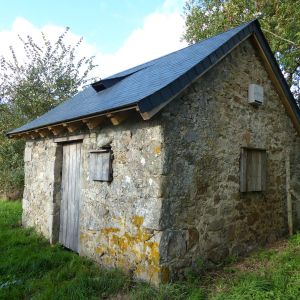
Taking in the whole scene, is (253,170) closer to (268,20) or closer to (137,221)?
(137,221)

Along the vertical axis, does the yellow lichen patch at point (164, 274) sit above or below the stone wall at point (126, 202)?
below

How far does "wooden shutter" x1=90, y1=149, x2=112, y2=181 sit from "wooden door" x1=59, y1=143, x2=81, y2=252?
0.86 m

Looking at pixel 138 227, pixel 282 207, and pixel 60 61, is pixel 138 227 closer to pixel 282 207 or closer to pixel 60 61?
pixel 282 207

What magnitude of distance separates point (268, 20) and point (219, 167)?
799 cm

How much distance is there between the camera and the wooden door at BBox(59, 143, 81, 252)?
253 inches

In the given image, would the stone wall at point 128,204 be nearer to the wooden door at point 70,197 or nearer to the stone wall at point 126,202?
the stone wall at point 126,202

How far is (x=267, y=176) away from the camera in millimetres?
6566

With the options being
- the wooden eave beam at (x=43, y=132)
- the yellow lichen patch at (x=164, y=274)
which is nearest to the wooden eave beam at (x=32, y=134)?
the wooden eave beam at (x=43, y=132)

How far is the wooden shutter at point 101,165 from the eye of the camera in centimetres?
529

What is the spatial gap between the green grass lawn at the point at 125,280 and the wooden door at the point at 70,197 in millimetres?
560

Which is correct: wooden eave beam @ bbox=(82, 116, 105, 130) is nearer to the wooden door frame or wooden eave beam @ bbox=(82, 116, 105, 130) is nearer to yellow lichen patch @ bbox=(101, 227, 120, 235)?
the wooden door frame

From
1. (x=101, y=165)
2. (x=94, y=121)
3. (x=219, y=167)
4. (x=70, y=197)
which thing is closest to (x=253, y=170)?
(x=219, y=167)

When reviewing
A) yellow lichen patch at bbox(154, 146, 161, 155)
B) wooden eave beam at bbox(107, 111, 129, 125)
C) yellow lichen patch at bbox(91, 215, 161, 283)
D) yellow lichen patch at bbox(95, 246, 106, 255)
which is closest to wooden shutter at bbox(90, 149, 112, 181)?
wooden eave beam at bbox(107, 111, 129, 125)

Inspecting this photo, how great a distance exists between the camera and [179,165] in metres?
4.68
